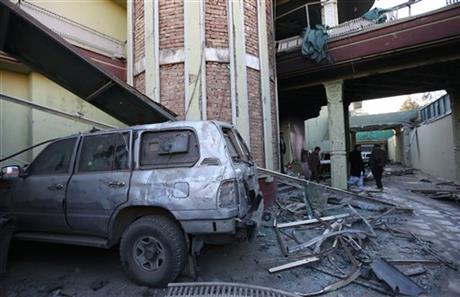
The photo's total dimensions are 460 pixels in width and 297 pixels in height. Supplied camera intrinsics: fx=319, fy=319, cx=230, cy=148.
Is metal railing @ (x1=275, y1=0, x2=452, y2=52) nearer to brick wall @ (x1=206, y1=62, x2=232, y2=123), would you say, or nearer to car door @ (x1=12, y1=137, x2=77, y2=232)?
brick wall @ (x1=206, y1=62, x2=232, y2=123)

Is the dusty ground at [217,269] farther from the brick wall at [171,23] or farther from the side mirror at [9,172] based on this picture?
the brick wall at [171,23]

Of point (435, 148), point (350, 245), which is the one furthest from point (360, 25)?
point (435, 148)

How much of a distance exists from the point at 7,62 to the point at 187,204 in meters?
7.29

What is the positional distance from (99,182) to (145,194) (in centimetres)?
75

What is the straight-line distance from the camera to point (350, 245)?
4.94 meters

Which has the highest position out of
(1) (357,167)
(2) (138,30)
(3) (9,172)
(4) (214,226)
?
(2) (138,30)

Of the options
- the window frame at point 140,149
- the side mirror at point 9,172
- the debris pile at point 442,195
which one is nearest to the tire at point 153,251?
the window frame at point 140,149

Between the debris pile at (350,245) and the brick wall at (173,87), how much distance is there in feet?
11.2

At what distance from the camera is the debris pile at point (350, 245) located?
398cm

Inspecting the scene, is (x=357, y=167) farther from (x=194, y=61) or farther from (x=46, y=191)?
(x=46, y=191)

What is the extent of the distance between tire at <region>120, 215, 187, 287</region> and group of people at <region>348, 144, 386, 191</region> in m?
9.97

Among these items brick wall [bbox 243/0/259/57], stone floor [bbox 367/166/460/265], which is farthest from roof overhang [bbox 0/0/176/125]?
stone floor [bbox 367/166/460/265]

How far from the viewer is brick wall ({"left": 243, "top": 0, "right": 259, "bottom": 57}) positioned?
29.8 feet

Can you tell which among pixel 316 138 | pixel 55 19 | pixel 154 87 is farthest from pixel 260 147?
pixel 316 138
